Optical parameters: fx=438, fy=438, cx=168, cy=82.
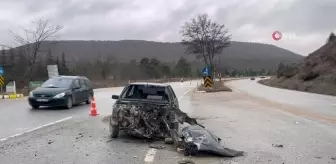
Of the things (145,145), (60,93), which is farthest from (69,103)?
(145,145)

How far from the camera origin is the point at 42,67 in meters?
60.6

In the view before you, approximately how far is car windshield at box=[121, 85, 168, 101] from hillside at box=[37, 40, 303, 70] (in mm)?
91686

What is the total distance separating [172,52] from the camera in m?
132

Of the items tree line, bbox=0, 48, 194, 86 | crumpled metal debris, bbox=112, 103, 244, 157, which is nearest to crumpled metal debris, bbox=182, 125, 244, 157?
crumpled metal debris, bbox=112, 103, 244, 157

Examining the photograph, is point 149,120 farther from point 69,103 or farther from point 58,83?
point 58,83

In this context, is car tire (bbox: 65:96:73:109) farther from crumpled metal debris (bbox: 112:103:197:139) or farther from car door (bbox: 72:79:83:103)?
crumpled metal debris (bbox: 112:103:197:139)

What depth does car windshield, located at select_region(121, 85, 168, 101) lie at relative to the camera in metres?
11.5

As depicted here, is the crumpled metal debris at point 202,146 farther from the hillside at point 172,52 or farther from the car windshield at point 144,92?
the hillside at point 172,52

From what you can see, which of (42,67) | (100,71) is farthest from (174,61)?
(42,67)

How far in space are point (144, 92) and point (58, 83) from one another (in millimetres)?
9215

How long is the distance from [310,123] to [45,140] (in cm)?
891

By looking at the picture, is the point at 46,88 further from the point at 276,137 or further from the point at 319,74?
the point at 319,74

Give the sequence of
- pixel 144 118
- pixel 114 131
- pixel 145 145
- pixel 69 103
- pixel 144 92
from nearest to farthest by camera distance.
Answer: pixel 145 145 < pixel 144 118 < pixel 114 131 < pixel 144 92 < pixel 69 103

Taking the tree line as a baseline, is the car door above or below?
below
